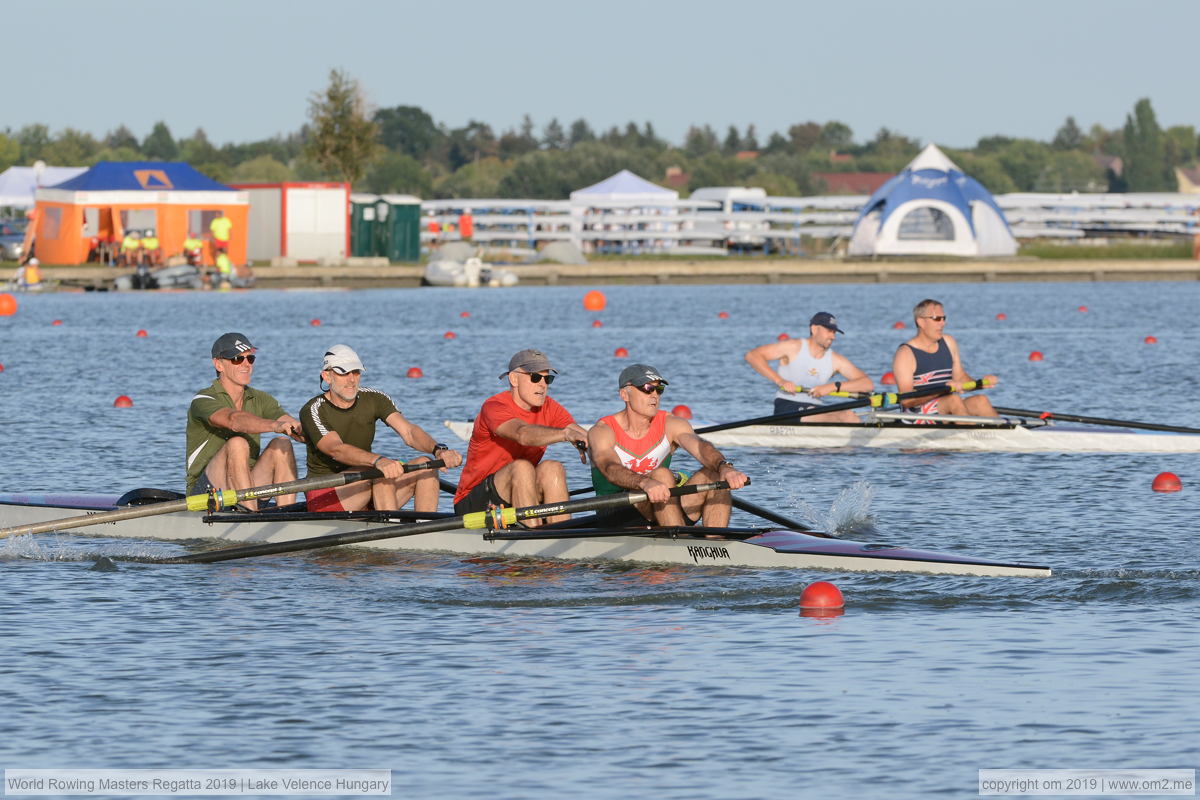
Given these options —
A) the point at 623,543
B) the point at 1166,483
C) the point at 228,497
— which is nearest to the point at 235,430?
the point at 228,497

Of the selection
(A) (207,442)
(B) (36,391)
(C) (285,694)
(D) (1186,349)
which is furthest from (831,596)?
(D) (1186,349)

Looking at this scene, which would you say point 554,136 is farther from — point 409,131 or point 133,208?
Result: point 133,208

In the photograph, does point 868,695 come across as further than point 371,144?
No

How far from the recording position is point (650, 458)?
12.1 m

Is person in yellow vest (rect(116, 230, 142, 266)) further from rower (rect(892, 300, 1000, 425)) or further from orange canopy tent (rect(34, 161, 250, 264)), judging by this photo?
rower (rect(892, 300, 1000, 425))

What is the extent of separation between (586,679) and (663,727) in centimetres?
95

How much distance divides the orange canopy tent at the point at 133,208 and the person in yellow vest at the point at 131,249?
98cm

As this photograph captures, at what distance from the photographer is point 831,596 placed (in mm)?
11211

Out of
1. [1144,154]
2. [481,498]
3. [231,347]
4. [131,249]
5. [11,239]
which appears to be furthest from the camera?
[1144,154]

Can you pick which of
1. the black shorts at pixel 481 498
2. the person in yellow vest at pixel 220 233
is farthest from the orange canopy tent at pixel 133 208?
the black shorts at pixel 481 498

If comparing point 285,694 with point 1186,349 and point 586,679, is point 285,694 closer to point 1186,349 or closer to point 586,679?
point 586,679

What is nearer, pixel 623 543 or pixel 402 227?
pixel 623 543

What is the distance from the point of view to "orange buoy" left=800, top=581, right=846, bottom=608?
441 inches

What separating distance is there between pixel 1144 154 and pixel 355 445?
162m
